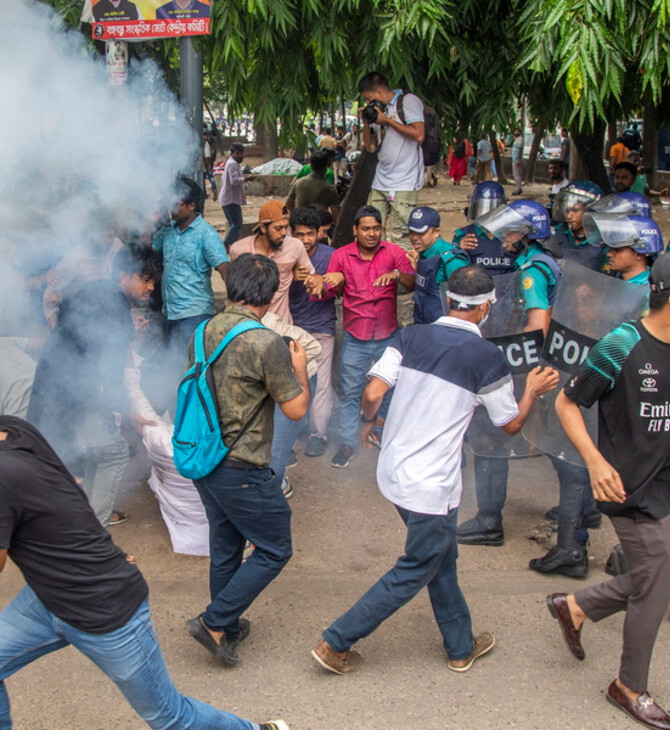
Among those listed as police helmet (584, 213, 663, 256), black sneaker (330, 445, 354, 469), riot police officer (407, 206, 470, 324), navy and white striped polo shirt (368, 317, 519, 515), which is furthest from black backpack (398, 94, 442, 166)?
navy and white striped polo shirt (368, 317, 519, 515)

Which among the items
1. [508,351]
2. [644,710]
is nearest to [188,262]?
[508,351]

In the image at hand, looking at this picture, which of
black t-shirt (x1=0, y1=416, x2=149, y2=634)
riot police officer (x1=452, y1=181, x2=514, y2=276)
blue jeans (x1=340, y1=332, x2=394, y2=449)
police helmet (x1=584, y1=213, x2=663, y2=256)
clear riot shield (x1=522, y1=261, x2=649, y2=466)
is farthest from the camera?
blue jeans (x1=340, y1=332, x2=394, y2=449)

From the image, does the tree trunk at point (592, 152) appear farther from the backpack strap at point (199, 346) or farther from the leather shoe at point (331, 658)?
the leather shoe at point (331, 658)

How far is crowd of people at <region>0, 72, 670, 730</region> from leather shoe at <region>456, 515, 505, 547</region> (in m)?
0.01

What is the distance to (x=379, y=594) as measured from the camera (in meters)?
3.24

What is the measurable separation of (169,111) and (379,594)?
3.90 metres

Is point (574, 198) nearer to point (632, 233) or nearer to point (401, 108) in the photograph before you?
point (632, 233)

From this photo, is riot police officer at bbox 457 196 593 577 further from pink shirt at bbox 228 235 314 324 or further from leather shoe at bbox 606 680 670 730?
pink shirt at bbox 228 235 314 324

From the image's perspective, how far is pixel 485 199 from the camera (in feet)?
17.9

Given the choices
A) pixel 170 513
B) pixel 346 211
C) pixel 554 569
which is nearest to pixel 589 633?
pixel 554 569

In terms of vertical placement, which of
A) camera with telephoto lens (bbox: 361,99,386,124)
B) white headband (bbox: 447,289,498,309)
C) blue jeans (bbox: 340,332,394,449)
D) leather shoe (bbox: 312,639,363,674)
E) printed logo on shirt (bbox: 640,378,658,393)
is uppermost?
camera with telephoto lens (bbox: 361,99,386,124)

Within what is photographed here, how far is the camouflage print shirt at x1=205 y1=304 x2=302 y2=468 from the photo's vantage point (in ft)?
10.3

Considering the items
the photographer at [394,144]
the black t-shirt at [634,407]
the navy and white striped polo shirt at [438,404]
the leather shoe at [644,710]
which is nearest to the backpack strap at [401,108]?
the photographer at [394,144]

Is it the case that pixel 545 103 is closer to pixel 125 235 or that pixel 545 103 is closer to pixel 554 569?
pixel 125 235
